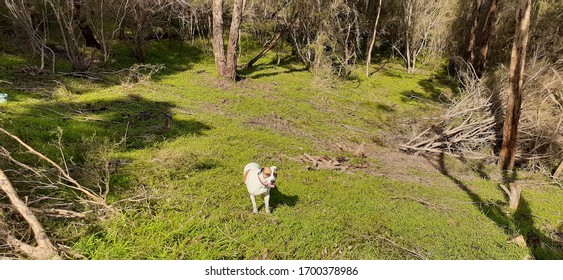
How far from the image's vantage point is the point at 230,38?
17.0 metres

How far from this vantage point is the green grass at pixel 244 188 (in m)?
5.14

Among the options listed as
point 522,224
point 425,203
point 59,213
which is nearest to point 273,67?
point 425,203

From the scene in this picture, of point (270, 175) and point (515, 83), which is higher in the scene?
point (515, 83)

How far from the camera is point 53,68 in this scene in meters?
13.3

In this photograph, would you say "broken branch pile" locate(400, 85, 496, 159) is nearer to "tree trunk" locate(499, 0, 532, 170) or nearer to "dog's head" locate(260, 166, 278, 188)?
"tree trunk" locate(499, 0, 532, 170)

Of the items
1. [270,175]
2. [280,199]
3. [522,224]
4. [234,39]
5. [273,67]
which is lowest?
[522,224]

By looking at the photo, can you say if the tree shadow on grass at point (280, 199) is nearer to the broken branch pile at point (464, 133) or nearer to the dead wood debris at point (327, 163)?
the dead wood debris at point (327, 163)

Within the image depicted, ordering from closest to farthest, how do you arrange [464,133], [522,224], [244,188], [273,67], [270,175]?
1. [270,175]
2. [244,188]
3. [522,224]
4. [464,133]
5. [273,67]

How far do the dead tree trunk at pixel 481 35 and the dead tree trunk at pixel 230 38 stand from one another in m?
18.4

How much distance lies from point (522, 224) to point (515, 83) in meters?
5.73

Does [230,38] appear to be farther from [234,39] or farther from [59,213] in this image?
[59,213]

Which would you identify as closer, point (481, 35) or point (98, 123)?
point (98, 123)

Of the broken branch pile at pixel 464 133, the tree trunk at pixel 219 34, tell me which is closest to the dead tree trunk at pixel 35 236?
the broken branch pile at pixel 464 133

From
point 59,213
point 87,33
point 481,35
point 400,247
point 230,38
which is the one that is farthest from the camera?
point 481,35
